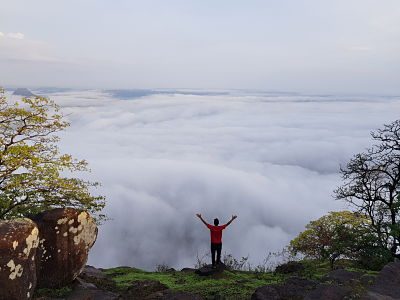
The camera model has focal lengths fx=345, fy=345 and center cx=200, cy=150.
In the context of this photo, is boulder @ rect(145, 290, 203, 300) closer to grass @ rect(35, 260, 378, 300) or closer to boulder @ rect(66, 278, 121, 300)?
grass @ rect(35, 260, 378, 300)

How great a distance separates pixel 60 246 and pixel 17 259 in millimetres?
3282

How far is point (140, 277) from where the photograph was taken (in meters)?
18.7

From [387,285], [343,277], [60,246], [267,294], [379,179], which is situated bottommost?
[267,294]

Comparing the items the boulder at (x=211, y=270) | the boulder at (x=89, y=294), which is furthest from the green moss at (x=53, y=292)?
the boulder at (x=211, y=270)

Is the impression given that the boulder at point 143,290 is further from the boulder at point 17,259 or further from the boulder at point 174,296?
the boulder at point 17,259

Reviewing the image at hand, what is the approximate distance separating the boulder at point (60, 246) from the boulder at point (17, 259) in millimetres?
2096

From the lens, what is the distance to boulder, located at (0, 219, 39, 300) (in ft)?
33.8

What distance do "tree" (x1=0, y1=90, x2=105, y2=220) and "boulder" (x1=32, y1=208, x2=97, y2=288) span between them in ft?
13.7

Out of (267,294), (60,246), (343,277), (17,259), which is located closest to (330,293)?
(267,294)

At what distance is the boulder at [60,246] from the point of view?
13445 millimetres

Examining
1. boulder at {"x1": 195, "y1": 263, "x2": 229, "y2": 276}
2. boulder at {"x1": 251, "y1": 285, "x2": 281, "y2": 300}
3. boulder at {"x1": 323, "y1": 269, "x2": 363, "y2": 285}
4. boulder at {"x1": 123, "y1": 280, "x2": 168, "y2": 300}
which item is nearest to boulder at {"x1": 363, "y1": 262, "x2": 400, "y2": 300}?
boulder at {"x1": 323, "y1": 269, "x2": 363, "y2": 285}

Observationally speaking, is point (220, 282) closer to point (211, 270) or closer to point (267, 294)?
point (211, 270)

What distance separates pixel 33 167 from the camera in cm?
1803

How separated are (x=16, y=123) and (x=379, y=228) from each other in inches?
813
